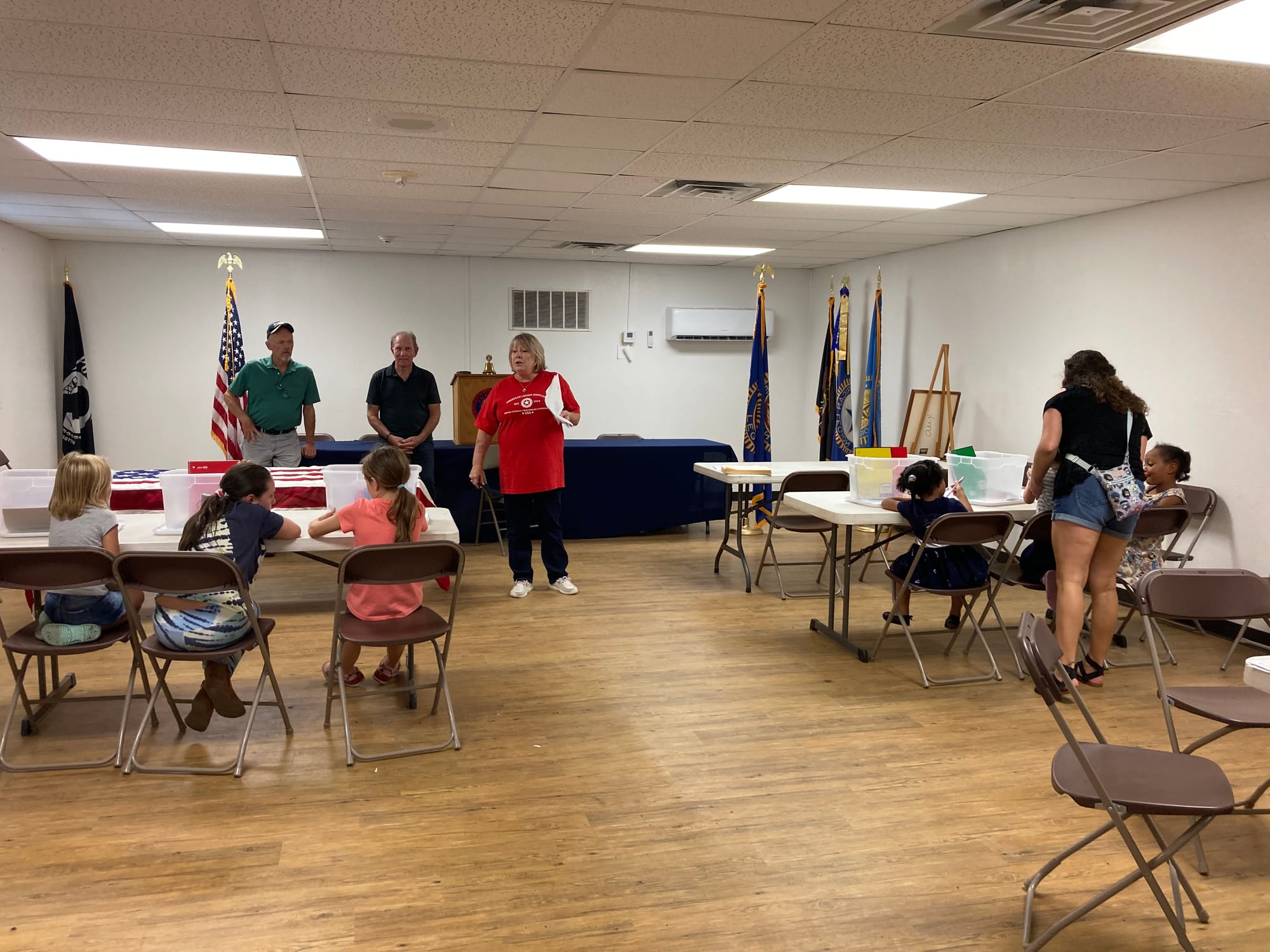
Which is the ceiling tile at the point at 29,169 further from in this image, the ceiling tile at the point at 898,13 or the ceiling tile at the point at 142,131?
the ceiling tile at the point at 898,13

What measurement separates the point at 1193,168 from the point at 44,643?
5670 millimetres

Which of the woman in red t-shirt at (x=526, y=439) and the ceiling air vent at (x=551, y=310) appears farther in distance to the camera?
the ceiling air vent at (x=551, y=310)

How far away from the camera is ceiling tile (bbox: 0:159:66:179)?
4.81 metres


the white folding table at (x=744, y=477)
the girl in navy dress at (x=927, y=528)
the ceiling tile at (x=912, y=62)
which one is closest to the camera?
the ceiling tile at (x=912, y=62)

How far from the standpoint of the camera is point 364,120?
12.8ft

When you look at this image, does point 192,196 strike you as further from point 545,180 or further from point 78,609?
point 78,609

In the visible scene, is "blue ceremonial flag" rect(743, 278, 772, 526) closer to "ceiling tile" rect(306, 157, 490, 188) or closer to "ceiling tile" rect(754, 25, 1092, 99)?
"ceiling tile" rect(306, 157, 490, 188)

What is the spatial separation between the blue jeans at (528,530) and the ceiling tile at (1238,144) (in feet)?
12.5

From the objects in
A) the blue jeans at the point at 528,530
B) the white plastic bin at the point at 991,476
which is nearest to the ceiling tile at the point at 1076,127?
the white plastic bin at the point at 991,476

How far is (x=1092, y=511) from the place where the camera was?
406 cm

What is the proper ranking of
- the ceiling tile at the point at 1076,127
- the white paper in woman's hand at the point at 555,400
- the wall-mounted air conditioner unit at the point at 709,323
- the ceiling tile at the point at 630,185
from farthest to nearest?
the wall-mounted air conditioner unit at the point at 709,323, the white paper in woman's hand at the point at 555,400, the ceiling tile at the point at 630,185, the ceiling tile at the point at 1076,127

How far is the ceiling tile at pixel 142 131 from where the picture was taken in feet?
12.8

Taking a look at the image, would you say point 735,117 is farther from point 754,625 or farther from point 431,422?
point 431,422

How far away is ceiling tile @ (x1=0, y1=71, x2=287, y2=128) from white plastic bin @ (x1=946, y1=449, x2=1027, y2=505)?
3783mm
